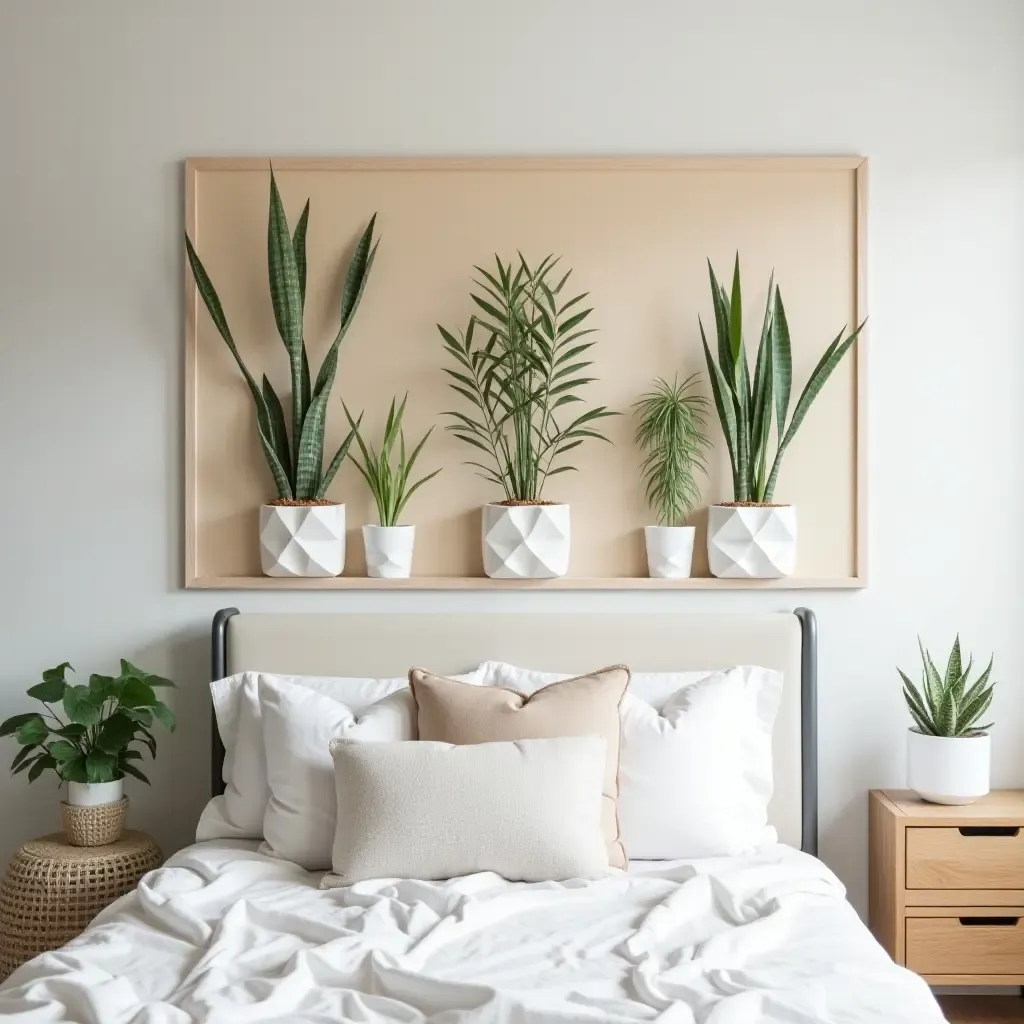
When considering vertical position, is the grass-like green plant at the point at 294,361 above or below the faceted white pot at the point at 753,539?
above

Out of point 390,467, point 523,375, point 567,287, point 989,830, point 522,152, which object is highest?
point 522,152

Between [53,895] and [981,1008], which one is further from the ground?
[53,895]

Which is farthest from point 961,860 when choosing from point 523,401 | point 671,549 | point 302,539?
point 302,539

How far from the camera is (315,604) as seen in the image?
308 cm

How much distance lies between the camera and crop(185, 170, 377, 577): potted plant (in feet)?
9.68

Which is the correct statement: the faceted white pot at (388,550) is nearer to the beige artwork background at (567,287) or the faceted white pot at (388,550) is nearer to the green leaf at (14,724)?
the beige artwork background at (567,287)

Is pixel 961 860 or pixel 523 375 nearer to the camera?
pixel 961 860

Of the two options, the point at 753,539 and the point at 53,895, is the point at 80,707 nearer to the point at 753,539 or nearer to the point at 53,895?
the point at 53,895

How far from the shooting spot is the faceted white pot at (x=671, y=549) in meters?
2.97

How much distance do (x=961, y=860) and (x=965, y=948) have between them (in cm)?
22

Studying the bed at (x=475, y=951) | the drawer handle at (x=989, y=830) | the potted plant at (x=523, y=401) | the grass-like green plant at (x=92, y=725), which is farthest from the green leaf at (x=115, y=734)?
the drawer handle at (x=989, y=830)

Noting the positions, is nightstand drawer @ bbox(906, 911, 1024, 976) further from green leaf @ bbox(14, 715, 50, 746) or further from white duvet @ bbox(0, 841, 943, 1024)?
green leaf @ bbox(14, 715, 50, 746)

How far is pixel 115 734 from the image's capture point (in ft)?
9.20

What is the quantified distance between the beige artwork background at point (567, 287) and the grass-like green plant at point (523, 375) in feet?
0.16
